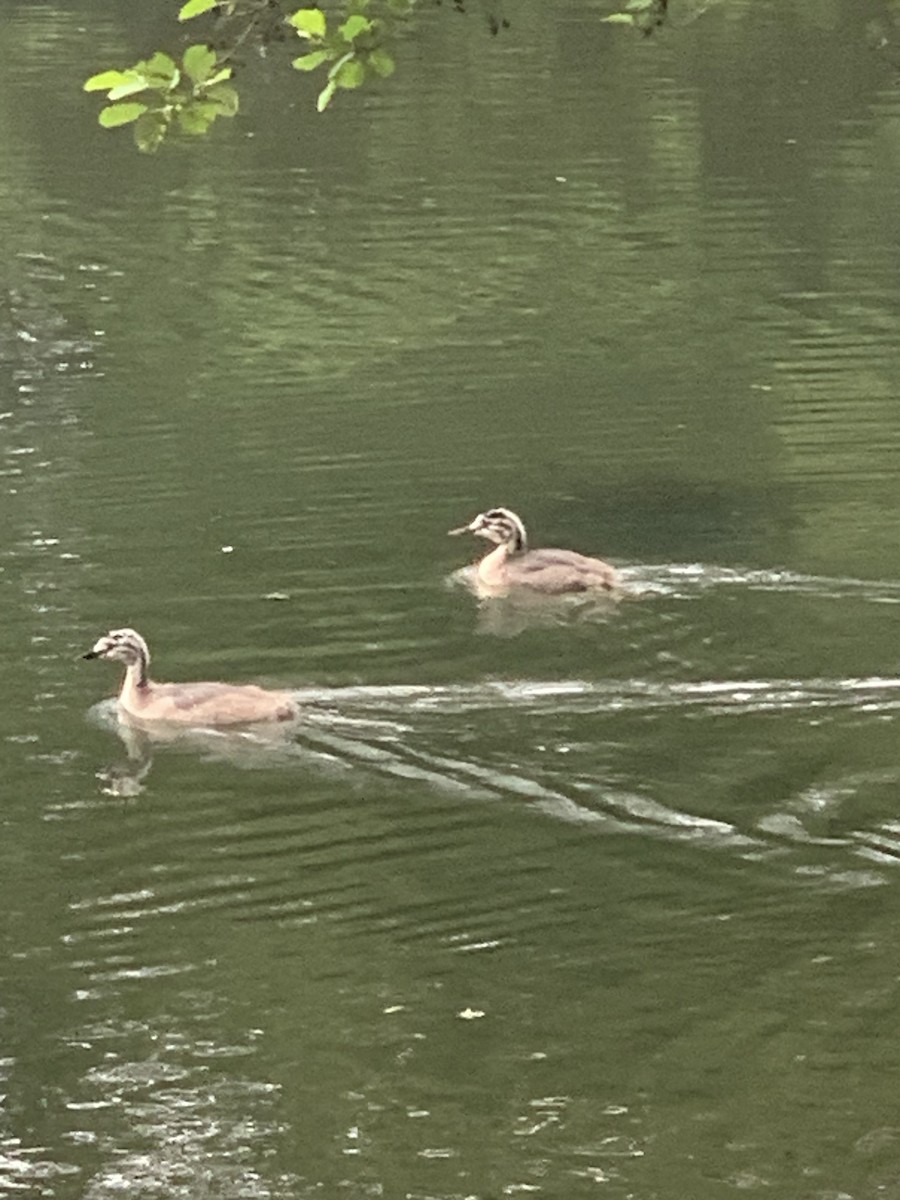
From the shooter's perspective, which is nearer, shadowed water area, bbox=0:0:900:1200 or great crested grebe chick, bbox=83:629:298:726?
shadowed water area, bbox=0:0:900:1200

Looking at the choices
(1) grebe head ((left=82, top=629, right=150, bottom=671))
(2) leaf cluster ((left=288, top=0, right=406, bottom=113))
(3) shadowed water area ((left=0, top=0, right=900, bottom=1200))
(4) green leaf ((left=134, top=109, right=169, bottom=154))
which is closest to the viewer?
(2) leaf cluster ((left=288, top=0, right=406, bottom=113))

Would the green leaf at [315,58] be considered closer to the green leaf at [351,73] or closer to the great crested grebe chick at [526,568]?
the green leaf at [351,73]

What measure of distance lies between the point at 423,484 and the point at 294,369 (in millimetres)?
3950

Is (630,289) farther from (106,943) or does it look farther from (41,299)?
(106,943)

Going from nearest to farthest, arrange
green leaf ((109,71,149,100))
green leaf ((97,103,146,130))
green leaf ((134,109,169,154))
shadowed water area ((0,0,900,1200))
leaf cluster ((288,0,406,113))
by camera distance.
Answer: green leaf ((97,103,146,130)), green leaf ((109,71,149,100)), leaf cluster ((288,0,406,113)), green leaf ((134,109,169,154)), shadowed water area ((0,0,900,1200))

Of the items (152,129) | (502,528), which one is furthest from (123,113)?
(502,528)

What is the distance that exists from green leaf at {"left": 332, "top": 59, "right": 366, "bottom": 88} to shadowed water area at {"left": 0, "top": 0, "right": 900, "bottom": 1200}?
370 cm

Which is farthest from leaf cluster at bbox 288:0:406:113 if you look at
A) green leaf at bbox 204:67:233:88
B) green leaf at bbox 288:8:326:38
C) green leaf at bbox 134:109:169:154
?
green leaf at bbox 134:109:169:154

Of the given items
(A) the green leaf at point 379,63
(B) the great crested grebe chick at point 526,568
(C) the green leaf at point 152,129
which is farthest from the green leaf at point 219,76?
(B) the great crested grebe chick at point 526,568

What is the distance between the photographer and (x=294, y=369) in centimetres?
2136

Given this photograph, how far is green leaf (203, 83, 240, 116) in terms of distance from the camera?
25.5 feet

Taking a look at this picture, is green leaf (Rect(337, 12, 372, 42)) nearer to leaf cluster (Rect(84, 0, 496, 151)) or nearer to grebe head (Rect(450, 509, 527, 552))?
leaf cluster (Rect(84, 0, 496, 151))

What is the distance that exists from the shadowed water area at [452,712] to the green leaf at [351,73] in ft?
12.1

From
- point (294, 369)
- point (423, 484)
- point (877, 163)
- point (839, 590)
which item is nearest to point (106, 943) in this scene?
point (839, 590)
